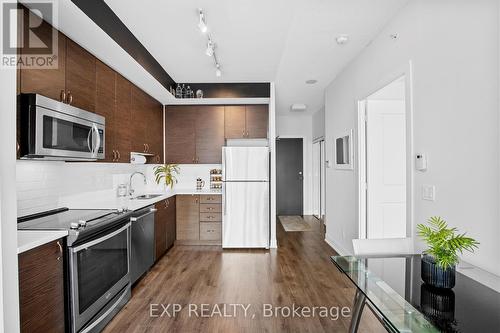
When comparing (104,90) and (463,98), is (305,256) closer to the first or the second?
(463,98)

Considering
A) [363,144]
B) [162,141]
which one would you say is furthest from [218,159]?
[363,144]

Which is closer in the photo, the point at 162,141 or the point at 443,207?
the point at 443,207

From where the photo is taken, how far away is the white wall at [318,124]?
6086 millimetres

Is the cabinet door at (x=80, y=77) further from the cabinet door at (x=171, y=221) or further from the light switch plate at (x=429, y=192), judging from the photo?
the light switch plate at (x=429, y=192)

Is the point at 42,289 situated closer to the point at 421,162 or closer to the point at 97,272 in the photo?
the point at 97,272

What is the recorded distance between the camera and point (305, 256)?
394 centimetres

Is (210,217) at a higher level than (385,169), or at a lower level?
lower

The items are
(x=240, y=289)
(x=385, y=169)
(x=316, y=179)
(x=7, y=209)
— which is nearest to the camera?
(x=7, y=209)

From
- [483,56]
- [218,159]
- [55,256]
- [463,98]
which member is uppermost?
Answer: [483,56]

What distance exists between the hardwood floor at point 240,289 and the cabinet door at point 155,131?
4.95 ft

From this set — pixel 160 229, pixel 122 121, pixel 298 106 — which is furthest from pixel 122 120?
pixel 298 106

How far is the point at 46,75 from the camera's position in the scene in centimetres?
203

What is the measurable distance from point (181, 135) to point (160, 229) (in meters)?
1.77

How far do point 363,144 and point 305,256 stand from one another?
5.78 feet
